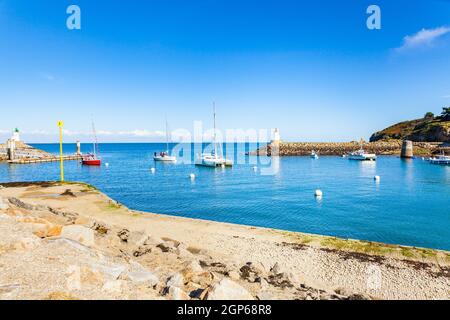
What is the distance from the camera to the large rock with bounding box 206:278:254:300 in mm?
6527

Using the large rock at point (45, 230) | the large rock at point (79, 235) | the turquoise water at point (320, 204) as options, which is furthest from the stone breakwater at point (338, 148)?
the large rock at point (45, 230)

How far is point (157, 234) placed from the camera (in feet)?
53.5

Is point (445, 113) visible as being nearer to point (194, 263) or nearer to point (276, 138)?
point (276, 138)

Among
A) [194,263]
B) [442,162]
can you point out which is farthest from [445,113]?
[194,263]

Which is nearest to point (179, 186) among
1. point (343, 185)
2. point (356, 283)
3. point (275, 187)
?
point (275, 187)

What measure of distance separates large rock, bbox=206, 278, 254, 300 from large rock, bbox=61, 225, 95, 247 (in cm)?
522

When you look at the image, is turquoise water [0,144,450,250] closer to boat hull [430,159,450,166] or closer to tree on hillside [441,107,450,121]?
boat hull [430,159,450,166]

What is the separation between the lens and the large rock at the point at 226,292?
653 cm

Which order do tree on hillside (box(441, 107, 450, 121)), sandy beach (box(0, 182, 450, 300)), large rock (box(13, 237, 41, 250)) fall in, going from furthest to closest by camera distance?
1. tree on hillside (box(441, 107, 450, 121))
2. large rock (box(13, 237, 41, 250))
3. sandy beach (box(0, 182, 450, 300))

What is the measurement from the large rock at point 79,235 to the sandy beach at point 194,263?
33 mm

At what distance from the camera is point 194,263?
9.24 meters

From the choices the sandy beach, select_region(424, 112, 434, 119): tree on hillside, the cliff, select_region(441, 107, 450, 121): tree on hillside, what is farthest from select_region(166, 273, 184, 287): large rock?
select_region(424, 112, 434, 119): tree on hillside

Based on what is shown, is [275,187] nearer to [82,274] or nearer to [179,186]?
[179,186]
